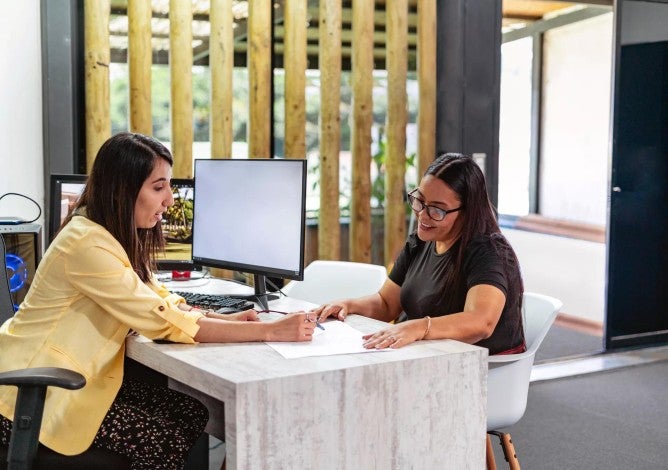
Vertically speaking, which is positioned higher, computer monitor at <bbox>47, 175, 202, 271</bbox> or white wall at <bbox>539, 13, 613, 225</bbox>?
white wall at <bbox>539, 13, 613, 225</bbox>

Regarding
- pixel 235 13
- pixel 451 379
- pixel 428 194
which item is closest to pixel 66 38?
pixel 235 13

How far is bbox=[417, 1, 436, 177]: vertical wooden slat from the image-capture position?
490 cm

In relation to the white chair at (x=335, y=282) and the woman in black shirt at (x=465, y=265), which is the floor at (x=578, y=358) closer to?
the white chair at (x=335, y=282)

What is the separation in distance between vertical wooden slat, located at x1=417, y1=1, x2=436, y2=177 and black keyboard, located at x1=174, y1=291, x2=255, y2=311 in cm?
228

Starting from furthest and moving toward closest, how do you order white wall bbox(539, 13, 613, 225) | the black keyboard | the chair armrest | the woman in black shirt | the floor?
white wall bbox(539, 13, 613, 225) → the floor → the black keyboard → the woman in black shirt → the chair armrest

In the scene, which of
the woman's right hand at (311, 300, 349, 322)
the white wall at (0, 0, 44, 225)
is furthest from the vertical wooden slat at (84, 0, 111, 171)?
the woman's right hand at (311, 300, 349, 322)

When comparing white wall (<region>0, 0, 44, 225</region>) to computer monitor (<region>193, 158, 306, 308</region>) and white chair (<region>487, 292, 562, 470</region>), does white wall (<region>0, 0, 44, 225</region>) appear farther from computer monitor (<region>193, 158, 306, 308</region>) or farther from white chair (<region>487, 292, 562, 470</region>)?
white chair (<region>487, 292, 562, 470</region>)

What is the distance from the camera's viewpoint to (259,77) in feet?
14.7

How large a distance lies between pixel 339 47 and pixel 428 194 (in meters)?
2.21

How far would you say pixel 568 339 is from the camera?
5.84m

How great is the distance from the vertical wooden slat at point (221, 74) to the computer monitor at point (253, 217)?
124cm

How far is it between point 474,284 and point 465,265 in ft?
0.33

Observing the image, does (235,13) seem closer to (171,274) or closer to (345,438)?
(171,274)

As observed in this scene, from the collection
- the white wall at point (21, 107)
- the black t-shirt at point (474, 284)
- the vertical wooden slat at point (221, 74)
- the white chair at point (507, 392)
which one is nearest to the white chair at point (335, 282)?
the black t-shirt at point (474, 284)
